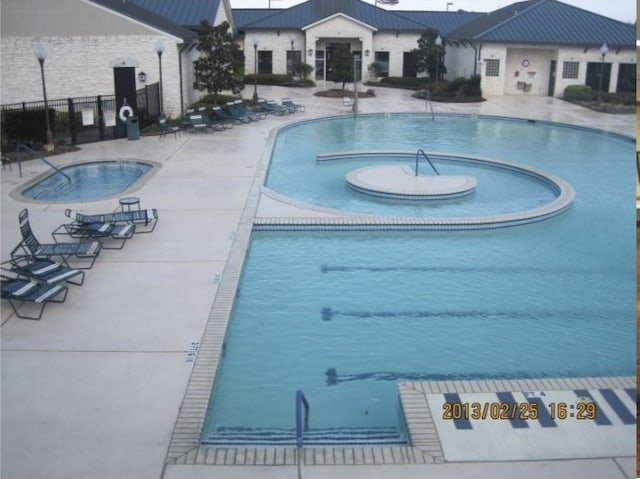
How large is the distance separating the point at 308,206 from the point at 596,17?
29.2 metres

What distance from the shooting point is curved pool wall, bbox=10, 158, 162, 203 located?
47.2ft

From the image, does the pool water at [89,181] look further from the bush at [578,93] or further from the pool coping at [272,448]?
the bush at [578,93]

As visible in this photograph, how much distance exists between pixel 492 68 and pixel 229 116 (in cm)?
1682

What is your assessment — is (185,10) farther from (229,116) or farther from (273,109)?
(229,116)

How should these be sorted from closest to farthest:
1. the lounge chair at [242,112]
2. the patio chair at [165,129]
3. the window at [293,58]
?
the patio chair at [165,129] < the lounge chair at [242,112] < the window at [293,58]

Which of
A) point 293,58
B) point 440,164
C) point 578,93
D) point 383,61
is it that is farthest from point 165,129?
point 383,61

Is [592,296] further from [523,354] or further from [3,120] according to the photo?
[3,120]

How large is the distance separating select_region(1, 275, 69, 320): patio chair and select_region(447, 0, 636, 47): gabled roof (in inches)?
1186

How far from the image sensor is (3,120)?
19109 mm

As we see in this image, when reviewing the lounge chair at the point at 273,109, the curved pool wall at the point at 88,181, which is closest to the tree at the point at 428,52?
the lounge chair at the point at 273,109

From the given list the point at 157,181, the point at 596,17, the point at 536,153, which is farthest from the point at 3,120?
the point at 596,17

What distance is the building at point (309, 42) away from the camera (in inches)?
912

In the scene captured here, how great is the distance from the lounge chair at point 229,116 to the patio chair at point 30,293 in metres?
16.0
